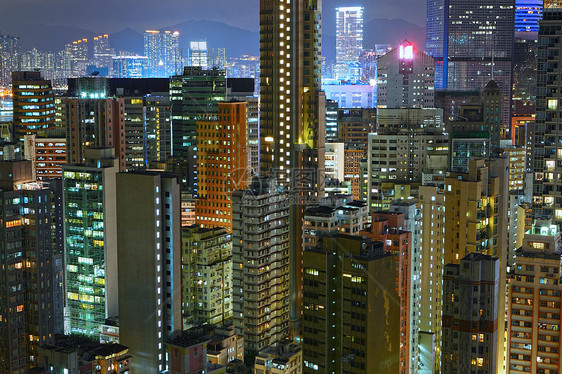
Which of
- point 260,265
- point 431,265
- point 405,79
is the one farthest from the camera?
point 405,79

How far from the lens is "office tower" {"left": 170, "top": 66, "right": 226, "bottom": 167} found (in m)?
60.6

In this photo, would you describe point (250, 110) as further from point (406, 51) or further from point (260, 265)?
point (260, 265)

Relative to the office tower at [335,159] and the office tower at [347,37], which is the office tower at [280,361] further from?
the office tower at [347,37]

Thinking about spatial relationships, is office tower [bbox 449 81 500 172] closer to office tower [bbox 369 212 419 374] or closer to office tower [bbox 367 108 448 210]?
office tower [bbox 367 108 448 210]

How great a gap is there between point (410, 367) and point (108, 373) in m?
11.3

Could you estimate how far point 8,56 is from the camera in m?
62.7

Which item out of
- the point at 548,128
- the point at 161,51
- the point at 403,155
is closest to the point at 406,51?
the point at 403,155

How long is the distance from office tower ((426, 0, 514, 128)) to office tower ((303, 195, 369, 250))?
48.0 metres

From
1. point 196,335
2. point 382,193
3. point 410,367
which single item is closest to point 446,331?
point 410,367

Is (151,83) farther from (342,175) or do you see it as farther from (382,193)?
(382,193)

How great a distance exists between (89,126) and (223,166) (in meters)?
7.50

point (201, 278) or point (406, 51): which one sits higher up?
point (406, 51)

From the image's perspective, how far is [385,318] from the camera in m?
23.7

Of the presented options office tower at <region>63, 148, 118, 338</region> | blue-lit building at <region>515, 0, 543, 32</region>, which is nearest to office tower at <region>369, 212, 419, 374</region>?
office tower at <region>63, 148, 118, 338</region>
